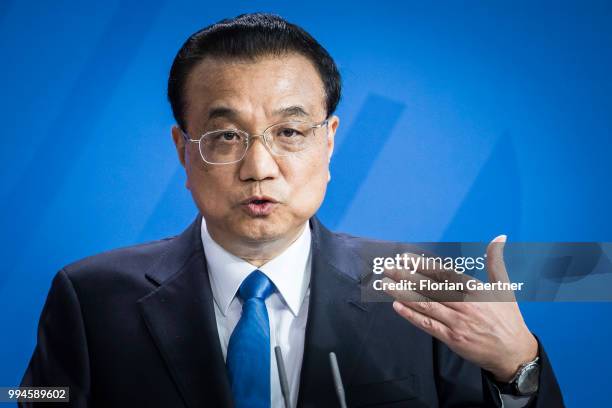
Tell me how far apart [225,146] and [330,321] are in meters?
0.49

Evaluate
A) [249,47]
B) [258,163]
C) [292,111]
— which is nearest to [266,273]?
[258,163]

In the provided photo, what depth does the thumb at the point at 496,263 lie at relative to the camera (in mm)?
1478

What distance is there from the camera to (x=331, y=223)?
238 cm

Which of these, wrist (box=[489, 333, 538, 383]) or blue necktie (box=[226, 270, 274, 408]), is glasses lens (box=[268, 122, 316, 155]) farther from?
wrist (box=[489, 333, 538, 383])

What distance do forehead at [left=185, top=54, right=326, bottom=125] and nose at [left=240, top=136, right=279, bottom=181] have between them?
0.07 meters

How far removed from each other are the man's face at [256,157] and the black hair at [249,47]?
0.09 feet

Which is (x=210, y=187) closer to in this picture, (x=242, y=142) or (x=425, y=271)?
(x=242, y=142)

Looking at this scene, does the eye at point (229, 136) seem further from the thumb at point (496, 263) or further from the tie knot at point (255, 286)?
the thumb at point (496, 263)

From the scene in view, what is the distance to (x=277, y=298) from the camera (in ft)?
5.79

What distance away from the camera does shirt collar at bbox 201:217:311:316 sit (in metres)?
1.76

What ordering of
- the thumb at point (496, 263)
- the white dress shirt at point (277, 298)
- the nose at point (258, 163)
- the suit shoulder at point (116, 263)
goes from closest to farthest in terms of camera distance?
the thumb at point (496, 263) < the nose at point (258, 163) < the white dress shirt at point (277, 298) < the suit shoulder at point (116, 263)

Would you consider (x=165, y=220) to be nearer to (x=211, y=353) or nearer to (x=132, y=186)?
(x=132, y=186)

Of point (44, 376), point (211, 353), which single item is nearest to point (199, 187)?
point (211, 353)

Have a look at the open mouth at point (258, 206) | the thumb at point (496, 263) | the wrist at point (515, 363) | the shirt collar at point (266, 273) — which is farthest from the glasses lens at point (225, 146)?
the wrist at point (515, 363)
